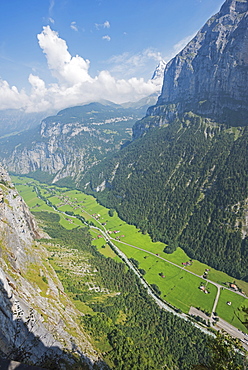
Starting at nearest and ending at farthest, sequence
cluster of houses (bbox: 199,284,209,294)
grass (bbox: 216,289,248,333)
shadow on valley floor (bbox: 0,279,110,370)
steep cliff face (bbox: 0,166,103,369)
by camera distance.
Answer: shadow on valley floor (bbox: 0,279,110,370)
steep cliff face (bbox: 0,166,103,369)
grass (bbox: 216,289,248,333)
cluster of houses (bbox: 199,284,209,294)

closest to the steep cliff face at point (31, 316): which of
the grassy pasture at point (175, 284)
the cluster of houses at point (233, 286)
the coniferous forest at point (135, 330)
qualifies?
the coniferous forest at point (135, 330)

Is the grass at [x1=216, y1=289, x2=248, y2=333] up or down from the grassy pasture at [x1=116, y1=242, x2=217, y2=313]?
down

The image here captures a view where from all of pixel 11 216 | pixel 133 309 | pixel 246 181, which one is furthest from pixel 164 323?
pixel 246 181

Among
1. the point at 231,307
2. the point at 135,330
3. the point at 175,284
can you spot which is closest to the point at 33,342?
the point at 135,330

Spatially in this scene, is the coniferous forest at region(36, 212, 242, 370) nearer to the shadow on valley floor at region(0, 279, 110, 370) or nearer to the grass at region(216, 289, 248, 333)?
the grass at region(216, 289, 248, 333)

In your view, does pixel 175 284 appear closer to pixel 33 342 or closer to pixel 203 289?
pixel 203 289

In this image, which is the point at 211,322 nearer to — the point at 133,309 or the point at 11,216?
the point at 133,309

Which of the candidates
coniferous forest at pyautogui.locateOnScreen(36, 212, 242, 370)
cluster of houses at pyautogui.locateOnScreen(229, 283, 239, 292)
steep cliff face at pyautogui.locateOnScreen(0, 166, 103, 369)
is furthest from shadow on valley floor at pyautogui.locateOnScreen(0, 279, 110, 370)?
cluster of houses at pyautogui.locateOnScreen(229, 283, 239, 292)
